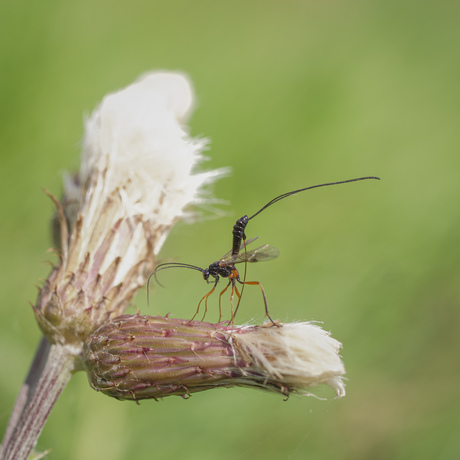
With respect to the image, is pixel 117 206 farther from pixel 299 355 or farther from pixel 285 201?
pixel 285 201

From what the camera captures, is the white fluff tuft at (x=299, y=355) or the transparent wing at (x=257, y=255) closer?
the white fluff tuft at (x=299, y=355)

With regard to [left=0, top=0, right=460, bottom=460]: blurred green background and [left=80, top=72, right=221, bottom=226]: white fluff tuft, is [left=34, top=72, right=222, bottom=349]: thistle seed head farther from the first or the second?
[left=0, top=0, right=460, bottom=460]: blurred green background

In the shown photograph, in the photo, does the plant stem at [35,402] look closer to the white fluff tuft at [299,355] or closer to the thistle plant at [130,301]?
the thistle plant at [130,301]

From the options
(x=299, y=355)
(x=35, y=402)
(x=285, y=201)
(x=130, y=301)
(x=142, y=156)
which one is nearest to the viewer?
(x=299, y=355)

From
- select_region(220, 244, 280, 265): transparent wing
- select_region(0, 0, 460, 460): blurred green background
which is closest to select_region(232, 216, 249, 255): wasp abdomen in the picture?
select_region(220, 244, 280, 265): transparent wing

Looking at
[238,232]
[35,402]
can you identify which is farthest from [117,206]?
[35,402]

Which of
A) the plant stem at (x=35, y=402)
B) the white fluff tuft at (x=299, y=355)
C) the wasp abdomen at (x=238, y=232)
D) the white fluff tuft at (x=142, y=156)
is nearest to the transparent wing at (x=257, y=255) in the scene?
the wasp abdomen at (x=238, y=232)
